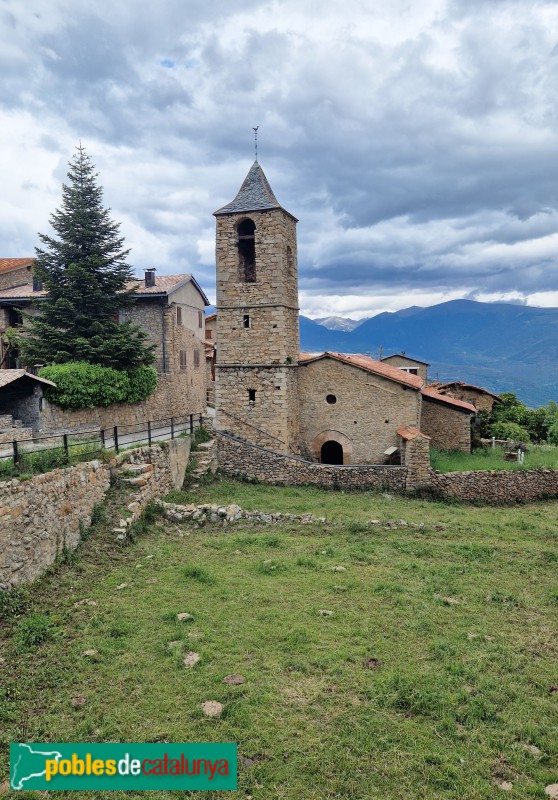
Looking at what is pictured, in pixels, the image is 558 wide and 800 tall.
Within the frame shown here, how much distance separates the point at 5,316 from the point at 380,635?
25.4 m

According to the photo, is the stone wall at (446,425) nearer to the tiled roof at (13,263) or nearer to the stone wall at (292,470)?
the stone wall at (292,470)

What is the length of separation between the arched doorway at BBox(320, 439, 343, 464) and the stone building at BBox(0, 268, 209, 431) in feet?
22.3

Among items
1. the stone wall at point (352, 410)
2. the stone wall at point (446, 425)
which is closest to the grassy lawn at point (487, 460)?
the stone wall at point (446, 425)

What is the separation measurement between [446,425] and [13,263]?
90.1ft

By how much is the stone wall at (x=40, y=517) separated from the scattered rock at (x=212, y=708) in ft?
13.9

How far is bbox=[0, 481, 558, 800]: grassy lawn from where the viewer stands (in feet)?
17.6

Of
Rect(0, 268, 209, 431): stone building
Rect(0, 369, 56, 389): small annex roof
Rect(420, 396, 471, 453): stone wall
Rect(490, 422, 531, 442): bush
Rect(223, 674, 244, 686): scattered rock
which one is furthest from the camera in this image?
Rect(490, 422, 531, 442): bush

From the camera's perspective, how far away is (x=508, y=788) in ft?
16.4

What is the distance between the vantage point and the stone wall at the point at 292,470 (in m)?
18.4

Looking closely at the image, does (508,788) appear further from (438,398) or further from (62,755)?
(438,398)

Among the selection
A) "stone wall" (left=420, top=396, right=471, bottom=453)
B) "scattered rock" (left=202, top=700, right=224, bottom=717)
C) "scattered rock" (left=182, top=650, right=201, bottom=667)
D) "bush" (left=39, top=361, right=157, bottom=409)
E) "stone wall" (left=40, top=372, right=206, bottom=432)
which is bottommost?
"scattered rock" (left=202, top=700, right=224, bottom=717)

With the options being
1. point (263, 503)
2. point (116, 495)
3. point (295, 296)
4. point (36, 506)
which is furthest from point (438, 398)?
point (36, 506)

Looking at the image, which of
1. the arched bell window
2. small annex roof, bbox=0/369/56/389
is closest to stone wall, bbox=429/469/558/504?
the arched bell window

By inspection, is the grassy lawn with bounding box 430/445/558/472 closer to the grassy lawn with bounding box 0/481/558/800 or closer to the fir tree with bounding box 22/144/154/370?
the grassy lawn with bounding box 0/481/558/800
